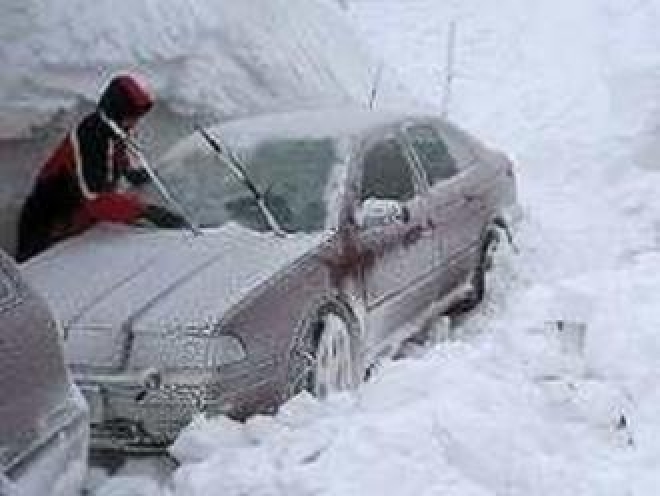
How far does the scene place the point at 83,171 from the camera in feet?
25.6

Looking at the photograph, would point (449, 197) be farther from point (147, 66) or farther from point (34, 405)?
point (34, 405)

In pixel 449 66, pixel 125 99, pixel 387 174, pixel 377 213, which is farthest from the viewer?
pixel 449 66

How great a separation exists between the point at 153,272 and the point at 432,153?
2579mm

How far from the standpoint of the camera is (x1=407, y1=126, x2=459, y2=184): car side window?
8.27 meters

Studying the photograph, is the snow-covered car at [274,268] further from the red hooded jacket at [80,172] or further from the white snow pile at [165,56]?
the white snow pile at [165,56]

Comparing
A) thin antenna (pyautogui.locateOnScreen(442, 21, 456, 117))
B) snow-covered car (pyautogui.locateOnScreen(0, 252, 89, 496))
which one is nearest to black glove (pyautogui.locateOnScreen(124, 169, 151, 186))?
snow-covered car (pyautogui.locateOnScreen(0, 252, 89, 496))

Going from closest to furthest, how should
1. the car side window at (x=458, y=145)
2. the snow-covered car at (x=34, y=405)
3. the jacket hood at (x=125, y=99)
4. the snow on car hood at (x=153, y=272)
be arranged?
1. the snow-covered car at (x=34, y=405)
2. the snow on car hood at (x=153, y=272)
3. the jacket hood at (x=125, y=99)
4. the car side window at (x=458, y=145)

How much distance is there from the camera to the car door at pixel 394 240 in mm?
7281

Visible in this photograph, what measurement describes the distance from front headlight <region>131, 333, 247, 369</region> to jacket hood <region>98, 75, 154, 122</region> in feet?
8.01

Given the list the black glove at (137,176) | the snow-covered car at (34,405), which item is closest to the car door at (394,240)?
the black glove at (137,176)

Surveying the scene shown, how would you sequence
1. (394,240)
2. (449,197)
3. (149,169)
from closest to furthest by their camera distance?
1. (394,240)
2. (149,169)
3. (449,197)

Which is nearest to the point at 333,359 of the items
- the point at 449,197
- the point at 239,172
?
the point at 239,172

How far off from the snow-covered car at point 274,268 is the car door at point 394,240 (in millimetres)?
11

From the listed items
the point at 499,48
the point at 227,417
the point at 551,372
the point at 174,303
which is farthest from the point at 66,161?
the point at 499,48
